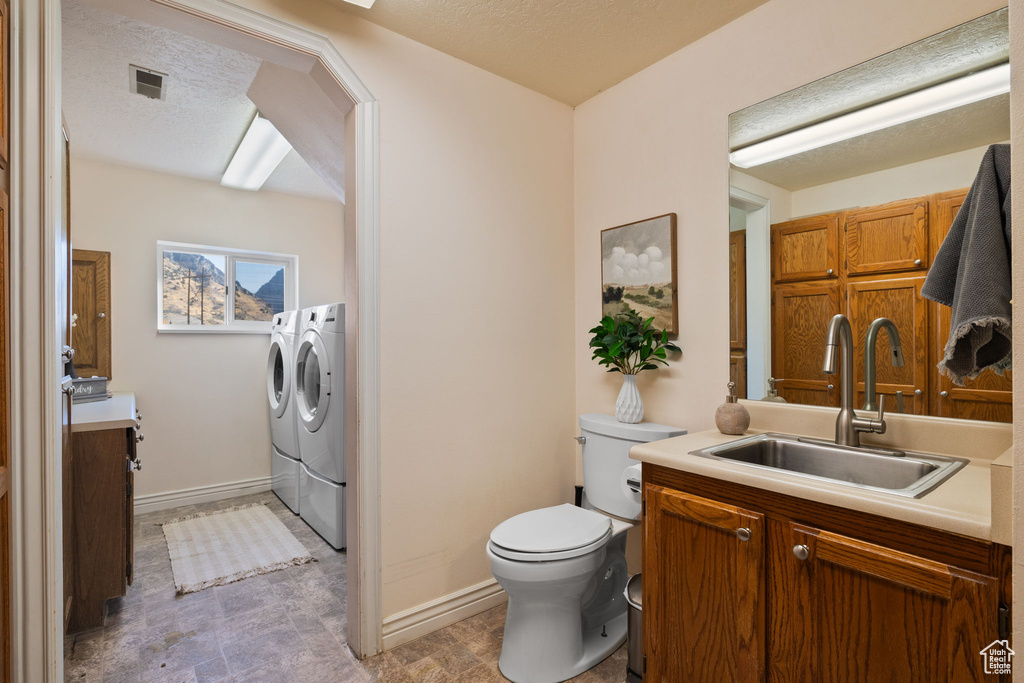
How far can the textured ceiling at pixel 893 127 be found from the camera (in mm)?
1356

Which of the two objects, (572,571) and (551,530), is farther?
(551,530)

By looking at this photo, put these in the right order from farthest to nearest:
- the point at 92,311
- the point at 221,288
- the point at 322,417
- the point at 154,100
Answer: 1. the point at 221,288
2. the point at 92,311
3. the point at 322,417
4. the point at 154,100

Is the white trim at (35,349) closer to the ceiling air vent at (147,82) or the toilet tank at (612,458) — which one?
the ceiling air vent at (147,82)

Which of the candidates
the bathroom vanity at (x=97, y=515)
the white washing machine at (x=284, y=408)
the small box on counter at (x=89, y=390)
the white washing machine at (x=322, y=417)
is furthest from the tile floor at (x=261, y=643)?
the small box on counter at (x=89, y=390)

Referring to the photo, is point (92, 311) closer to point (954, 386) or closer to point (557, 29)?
point (557, 29)

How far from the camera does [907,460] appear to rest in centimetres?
138

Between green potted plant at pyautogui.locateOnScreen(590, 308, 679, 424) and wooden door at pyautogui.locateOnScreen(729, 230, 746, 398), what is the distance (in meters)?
0.26

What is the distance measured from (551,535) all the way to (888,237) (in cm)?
141

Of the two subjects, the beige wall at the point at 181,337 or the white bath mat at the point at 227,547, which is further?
the beige wall at the point at 181,337

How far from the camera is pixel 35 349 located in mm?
1253

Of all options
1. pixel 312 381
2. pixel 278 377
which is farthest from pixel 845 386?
pixel 278 377

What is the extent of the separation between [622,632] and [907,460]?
120cm

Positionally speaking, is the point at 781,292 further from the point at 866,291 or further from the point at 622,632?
the point at 622,632

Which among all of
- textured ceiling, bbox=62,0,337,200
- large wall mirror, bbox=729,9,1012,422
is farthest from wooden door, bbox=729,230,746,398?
textured ceiling, bbox=62,0,337,200
